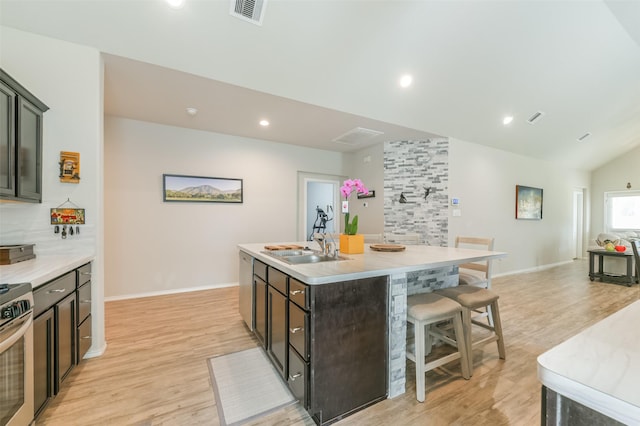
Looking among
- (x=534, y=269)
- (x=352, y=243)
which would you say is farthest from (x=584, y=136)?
(x=352, y=243)

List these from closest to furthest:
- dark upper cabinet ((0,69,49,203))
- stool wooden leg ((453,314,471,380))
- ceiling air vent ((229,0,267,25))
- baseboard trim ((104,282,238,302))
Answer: dark upper cabinet ((0,69,49,203))
stool wooden leg ((453,314,471,380))
ceiling air vent ((229,0,267,25))
baseboard trim ((104,282,238,302))

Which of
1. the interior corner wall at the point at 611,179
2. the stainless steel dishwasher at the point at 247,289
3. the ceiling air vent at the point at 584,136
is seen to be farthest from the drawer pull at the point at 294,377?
the interior corner wall at the point at 611,179

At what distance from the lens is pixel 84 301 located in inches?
80.7

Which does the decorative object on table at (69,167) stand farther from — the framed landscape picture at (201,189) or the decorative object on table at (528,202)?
the decorative object on table at (528,202)

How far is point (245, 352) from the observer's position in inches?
91.9

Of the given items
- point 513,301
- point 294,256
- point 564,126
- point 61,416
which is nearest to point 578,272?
point 564,126

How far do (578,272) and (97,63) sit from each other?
8.89 metres

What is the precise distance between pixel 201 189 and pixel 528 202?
679 centimetres

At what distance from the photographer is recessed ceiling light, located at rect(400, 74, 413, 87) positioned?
3190 mm

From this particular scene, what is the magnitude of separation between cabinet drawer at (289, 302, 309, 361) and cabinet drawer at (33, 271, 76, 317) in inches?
54.0

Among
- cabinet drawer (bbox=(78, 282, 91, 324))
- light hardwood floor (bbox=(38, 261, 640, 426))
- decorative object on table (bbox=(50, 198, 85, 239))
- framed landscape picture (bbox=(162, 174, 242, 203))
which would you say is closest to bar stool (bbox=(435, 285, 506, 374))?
light hardwood floor (bbox=(38, 261, 640, 426))

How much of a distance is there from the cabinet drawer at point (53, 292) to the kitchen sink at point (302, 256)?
4.44 feet

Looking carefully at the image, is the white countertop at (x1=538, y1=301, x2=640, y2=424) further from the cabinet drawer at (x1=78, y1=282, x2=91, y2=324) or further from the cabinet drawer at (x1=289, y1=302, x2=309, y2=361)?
the cabinet drawer at (x1=78, y1=282, x2=91, y2=324)

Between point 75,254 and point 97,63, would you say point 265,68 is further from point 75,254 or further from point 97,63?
point 75,254
